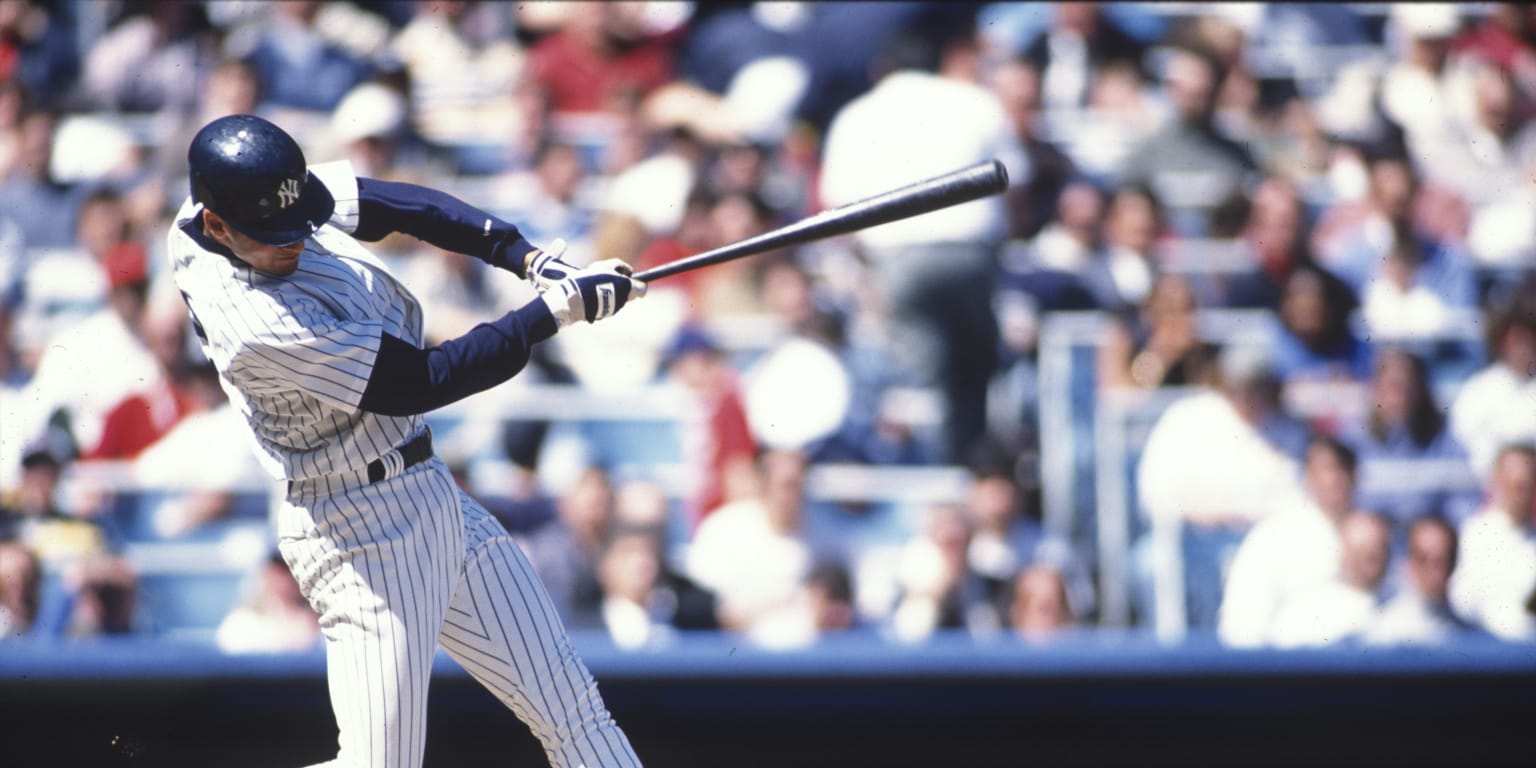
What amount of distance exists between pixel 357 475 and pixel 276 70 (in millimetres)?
3733

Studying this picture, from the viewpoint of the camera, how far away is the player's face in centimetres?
266

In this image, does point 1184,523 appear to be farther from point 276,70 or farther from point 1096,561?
point 276,70

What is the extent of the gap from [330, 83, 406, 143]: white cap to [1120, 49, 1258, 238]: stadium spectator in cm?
249

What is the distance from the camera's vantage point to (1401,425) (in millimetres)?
5461

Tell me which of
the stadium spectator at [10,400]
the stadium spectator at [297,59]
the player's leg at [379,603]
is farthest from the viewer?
the stadium spectator at [297,59]

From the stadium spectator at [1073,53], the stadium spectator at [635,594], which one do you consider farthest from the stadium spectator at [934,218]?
the stadium spectator at [635,594]

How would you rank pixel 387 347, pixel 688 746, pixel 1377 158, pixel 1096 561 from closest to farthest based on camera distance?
1. pixel 387 347
2. pixel 688 746
3. pixel 1096 561
4. pixel 1377 158

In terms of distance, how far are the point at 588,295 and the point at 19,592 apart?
301cm

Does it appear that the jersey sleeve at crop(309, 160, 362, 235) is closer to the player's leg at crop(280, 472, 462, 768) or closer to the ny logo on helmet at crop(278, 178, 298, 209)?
the ny logo on helmet at crop(278, 178, 298, 209)

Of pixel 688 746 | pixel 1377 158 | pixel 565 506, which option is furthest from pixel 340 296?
pixel 1377 158

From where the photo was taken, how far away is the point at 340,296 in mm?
2762

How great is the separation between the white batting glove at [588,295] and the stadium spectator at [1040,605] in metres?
2.53

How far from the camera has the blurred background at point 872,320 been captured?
5.16 meters

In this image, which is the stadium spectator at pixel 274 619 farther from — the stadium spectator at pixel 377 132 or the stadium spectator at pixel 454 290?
the stadium spectator at pixel 377 132
